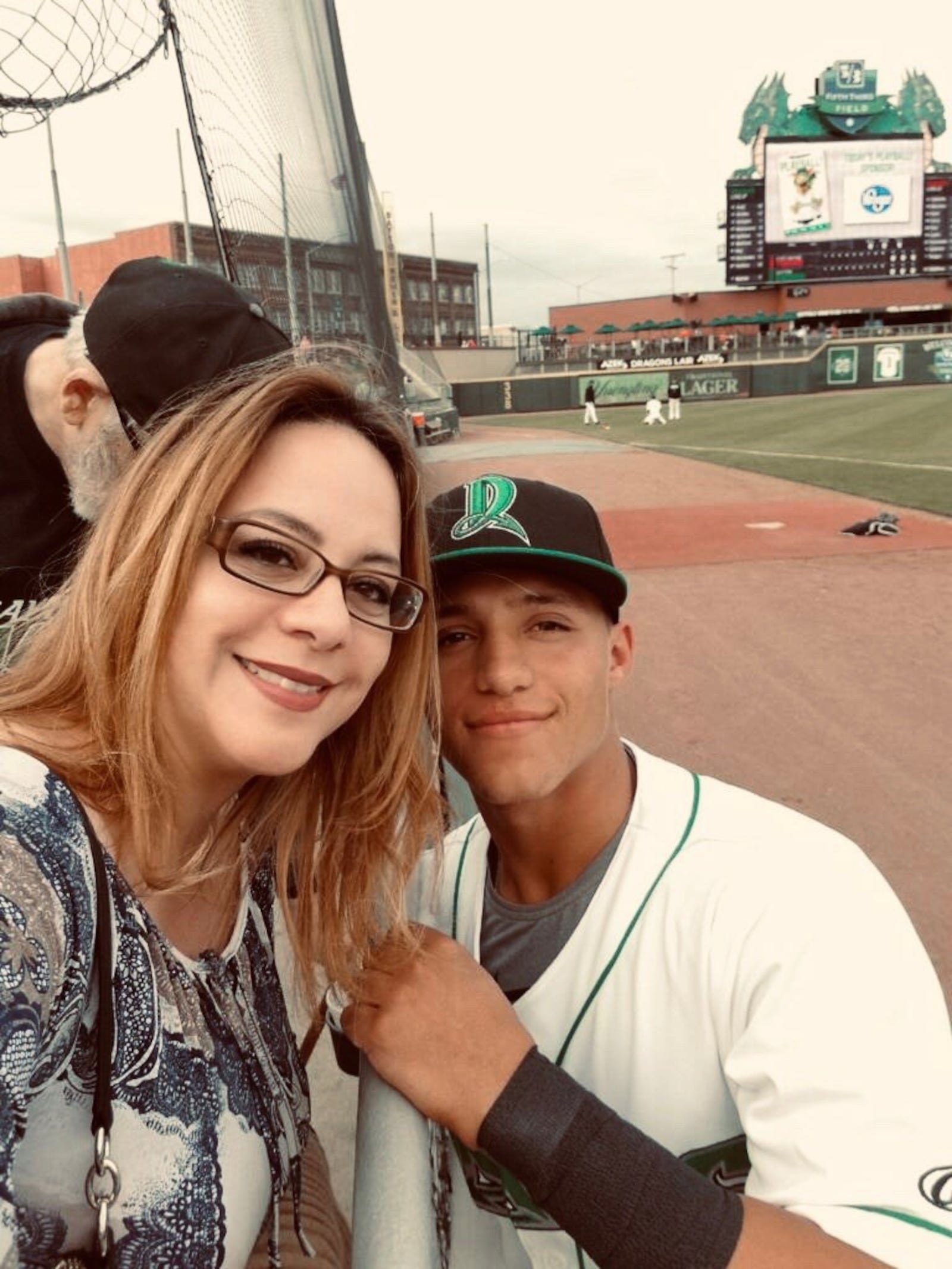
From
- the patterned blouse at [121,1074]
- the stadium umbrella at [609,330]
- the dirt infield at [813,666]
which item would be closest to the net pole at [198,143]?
the dirt infield at [813,666]

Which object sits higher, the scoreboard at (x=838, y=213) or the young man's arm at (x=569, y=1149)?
the scoreboard at (x=838, y=213)

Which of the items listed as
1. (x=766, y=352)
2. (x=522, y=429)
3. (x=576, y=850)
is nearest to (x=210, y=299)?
(x=576, y=850)

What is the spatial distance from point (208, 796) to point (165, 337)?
0.97 meters

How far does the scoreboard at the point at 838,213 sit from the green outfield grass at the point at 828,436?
17585 mm

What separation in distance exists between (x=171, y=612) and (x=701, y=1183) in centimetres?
92

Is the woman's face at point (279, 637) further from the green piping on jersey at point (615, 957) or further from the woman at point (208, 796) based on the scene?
the green piping on jersey at point (615, 957)

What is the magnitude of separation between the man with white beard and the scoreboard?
176 ft

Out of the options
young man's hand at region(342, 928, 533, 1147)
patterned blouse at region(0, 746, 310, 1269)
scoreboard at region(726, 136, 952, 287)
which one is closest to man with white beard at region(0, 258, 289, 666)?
patterned blouse at region(0, 746, 310, 1269)

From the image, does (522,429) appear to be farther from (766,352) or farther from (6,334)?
(6,334)

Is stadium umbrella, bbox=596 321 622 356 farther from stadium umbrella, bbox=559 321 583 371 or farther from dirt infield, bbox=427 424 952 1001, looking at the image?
dirt infield, bbox=427 424 952 1001

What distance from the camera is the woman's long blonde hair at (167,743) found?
126cm

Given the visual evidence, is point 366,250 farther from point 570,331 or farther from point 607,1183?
point 570,331

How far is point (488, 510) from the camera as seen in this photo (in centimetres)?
163

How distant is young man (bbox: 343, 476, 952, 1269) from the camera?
1.03 m
